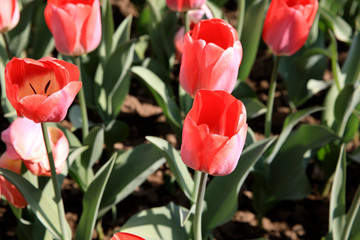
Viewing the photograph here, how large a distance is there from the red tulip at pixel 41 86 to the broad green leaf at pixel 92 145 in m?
0.42

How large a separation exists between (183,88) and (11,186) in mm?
469

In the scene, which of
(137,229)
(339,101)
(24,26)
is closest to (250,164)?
(137,229)

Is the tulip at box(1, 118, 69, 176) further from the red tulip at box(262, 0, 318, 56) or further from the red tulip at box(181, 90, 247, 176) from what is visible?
the red tulip at box(262, 0, 318, 56)

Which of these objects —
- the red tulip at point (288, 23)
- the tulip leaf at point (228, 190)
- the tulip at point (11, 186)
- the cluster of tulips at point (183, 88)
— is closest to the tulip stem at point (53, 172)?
the cluster of tulips at point (183, 88)

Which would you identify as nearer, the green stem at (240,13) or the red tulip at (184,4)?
the red tulip at (184,4)

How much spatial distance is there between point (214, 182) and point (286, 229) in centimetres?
50

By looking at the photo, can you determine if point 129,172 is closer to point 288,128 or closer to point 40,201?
point 40,201

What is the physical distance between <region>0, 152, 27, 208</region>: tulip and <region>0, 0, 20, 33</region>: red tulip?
388 mm

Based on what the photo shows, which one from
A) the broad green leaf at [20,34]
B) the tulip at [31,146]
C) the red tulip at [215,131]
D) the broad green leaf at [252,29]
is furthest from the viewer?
the broad green leaf at [20,34]

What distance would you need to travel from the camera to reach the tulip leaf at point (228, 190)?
1236mm

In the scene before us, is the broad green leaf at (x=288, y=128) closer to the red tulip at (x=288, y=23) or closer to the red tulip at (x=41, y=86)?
the red tulip at (x=288, y=23)

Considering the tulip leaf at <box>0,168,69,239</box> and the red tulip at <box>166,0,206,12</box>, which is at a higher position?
the red tulip at <box>166,0,206,12</box>

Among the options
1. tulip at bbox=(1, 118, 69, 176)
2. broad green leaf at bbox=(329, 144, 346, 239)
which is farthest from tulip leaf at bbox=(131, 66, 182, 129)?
broad green leaf at bbox=(329, 144, 346, 239)

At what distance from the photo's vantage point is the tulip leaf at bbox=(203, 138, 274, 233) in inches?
48.7
